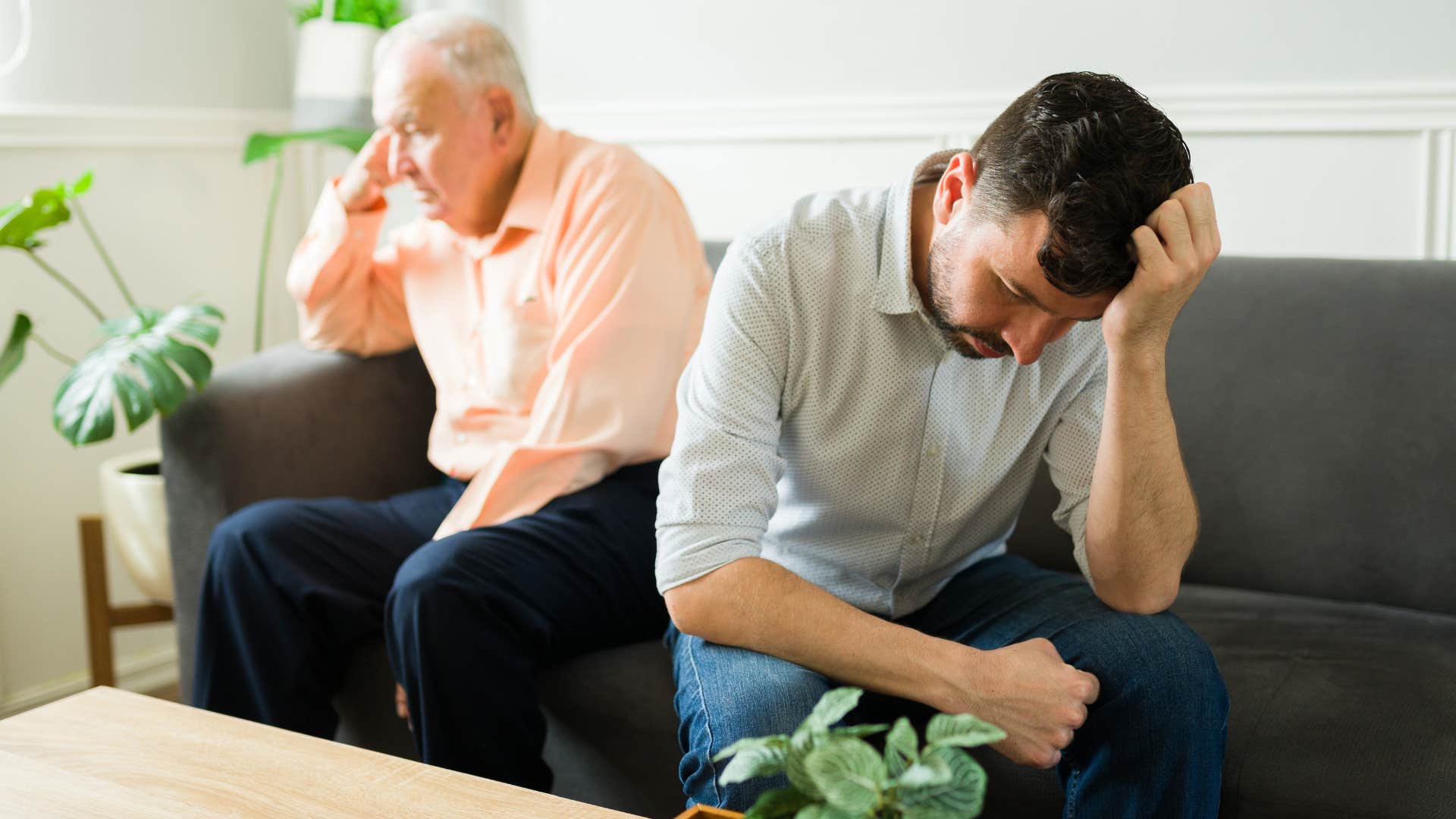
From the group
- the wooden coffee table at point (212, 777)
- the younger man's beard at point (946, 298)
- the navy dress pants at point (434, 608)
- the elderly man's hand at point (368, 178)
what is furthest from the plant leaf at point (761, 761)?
the elderly man's hand at point (368, 178)

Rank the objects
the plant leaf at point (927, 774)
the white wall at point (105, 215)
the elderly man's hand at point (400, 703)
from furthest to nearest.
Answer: the white wall at point (105, 215) < the elderly man's hand at point (400, 703) < the plant leaf at point (927, 774)

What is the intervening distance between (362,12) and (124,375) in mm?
1062

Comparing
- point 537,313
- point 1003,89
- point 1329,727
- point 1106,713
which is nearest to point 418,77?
point 537,313

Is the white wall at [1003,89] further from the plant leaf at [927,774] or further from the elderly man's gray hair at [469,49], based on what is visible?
the plant leaf at [927,774]

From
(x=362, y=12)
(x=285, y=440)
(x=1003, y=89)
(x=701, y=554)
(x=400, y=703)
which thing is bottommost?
(x=400, y=703)

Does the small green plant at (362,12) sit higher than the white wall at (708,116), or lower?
higher

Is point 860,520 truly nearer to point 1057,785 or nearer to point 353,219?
point 1057,785

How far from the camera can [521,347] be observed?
6.20 ft

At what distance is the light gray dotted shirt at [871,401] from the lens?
1316mm

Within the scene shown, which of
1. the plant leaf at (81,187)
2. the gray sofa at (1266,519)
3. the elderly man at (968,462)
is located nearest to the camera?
the elderly man at (968,462)

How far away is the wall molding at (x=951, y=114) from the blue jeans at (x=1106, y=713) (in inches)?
42.1

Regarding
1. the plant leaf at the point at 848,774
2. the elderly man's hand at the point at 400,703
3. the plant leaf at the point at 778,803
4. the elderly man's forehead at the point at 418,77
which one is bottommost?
the elderly man's hand at the point at 400,703

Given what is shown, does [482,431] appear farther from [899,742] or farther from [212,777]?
[899,742]

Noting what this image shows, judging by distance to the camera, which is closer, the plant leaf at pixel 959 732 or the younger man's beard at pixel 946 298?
the plant leaf at pixel 959 732
